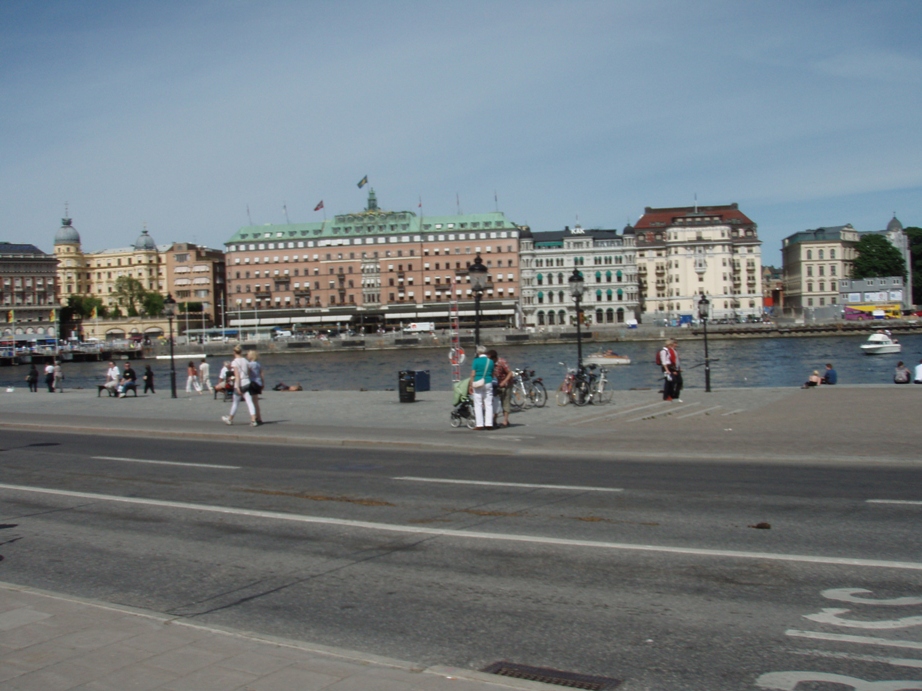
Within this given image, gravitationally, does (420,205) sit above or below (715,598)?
above

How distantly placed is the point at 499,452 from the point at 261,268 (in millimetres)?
160192

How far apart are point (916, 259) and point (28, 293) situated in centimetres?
17511

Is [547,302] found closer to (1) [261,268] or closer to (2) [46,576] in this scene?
(1) [261,268]

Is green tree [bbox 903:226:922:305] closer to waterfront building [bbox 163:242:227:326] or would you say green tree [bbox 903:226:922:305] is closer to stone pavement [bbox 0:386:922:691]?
waterfront building [bbox 163:242:227:326]

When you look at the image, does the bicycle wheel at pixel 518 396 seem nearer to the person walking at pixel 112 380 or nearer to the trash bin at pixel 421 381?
the trash bin at pixel 421 381

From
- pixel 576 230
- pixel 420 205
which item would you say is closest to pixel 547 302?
pixel 576 230

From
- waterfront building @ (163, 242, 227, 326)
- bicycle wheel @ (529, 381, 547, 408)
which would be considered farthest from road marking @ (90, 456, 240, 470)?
waterfront building @ (163, 242, 227, 326)

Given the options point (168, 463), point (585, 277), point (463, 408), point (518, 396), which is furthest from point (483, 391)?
point (585, 277)

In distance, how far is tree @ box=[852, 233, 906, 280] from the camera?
15812 centimetres

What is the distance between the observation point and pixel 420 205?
172 metres

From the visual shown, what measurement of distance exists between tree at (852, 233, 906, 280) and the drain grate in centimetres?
16907

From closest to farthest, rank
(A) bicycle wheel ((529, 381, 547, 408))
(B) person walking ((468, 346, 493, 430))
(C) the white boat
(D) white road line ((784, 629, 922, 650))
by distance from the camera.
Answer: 1. (D) white road line ((784, 629, 922, 650))
2. (B) person walking ((468, 346, 493, 430))
3. (A) bicycle wheel ((529, 381, 547, 408))
4. (C) the white boat

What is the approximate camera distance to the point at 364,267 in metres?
169

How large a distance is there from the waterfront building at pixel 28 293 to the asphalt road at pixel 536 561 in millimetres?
178285
